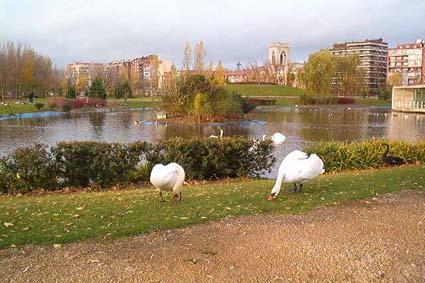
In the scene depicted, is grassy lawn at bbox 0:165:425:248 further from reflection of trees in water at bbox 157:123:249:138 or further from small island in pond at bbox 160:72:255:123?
small island in pond at bbox 160:72:255:123

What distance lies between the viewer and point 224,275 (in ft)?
15.4

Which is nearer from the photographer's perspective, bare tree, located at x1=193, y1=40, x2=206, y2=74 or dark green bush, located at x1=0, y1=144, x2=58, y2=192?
dark green bush, located at x1=0, y1=144, x2=58, y2=192

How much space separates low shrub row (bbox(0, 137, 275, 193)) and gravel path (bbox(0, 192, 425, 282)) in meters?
6.61

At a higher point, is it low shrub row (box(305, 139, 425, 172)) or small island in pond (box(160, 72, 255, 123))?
small island in pond (box(160, 72, 255, 123))

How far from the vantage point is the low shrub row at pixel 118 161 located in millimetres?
11828

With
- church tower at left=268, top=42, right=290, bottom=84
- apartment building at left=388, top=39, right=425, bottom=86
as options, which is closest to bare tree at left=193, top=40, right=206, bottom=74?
church tower at left=268, top=42, right=290, bottom=84

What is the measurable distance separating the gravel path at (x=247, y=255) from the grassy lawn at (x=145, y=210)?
15.3 inches

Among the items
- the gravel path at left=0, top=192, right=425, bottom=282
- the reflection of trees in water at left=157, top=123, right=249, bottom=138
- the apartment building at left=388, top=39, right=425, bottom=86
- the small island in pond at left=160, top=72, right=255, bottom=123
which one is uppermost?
the apartment building at left=388, top=39, right=425, bottom=86

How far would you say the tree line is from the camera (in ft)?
256

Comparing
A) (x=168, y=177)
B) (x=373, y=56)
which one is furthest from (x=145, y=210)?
(x=373, y=56)

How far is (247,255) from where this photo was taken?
5.23 meters

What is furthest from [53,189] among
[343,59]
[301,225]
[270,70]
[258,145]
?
[270,70]

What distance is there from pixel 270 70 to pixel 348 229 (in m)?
137

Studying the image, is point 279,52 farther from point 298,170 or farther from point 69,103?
point 298,170
